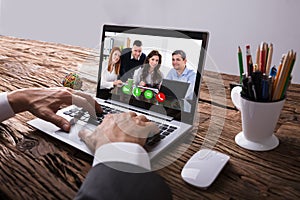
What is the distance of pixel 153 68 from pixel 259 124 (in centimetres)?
33

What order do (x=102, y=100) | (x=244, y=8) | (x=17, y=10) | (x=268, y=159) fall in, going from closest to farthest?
(x=268, y=159)
(x=102, y=100)
(x=244, y=8)
(x=17, y=10)

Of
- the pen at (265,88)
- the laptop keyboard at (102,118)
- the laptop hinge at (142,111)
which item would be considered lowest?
the laptop keyboard at (102,118)

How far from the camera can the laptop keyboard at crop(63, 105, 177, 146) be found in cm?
66

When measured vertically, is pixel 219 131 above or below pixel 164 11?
below

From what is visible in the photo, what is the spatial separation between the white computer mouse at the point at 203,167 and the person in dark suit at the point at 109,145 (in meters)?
0.06

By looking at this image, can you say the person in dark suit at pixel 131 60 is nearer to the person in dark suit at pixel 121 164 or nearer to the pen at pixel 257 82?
→ the person in dark suit at pixel 121 164

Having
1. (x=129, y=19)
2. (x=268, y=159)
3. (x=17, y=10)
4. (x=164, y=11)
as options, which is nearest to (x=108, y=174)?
(x=268, y=159)

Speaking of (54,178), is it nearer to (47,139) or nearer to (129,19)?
(47,139)

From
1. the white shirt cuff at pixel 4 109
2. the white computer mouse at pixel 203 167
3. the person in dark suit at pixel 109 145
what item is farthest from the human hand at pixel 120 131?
the white shirt cuff at pixel 4 109

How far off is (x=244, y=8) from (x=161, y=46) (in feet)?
4.30

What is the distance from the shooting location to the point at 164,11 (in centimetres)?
229

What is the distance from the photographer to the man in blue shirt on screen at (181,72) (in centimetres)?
75

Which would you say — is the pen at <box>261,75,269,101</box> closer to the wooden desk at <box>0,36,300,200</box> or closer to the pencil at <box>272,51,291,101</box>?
the pencil at <box>272,51,291,101</box>

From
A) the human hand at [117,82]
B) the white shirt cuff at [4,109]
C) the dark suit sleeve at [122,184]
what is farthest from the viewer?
the human hand at [117,82]
